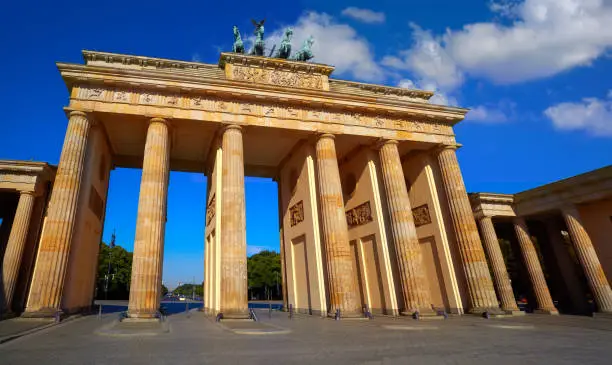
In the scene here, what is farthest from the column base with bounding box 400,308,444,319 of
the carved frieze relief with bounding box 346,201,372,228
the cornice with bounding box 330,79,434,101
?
the cornice with bounding box 330,79,434,101

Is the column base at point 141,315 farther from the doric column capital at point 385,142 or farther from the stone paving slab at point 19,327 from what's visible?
the doric column capital at point 385,142

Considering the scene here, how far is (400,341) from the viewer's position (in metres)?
8.32

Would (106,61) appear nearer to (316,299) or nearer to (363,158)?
(363,158)

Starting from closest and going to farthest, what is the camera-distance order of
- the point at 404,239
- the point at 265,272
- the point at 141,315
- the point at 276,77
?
the point at 141,315 < the point at 404,239 < the point at 276,77 < the point at 265,272

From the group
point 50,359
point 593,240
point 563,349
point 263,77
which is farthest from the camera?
point 593,240

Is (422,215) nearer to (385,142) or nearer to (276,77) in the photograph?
(385,142)

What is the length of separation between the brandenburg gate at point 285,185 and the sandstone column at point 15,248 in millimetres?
91

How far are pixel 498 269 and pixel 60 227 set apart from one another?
24.3 metres

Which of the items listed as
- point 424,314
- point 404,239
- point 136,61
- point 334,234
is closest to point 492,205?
point 404,239

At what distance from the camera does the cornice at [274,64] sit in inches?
724

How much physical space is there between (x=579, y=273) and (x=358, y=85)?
2225 centimetres

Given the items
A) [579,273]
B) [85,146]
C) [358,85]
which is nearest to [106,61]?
[85,146]

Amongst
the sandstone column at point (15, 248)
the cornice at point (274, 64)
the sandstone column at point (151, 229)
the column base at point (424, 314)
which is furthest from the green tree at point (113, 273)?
the column base at point (424, 314)

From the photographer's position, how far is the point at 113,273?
5278cm
